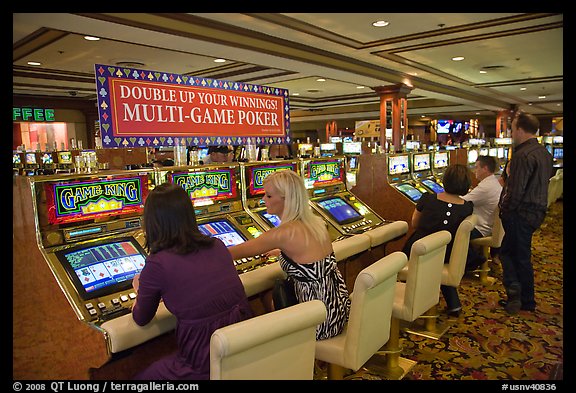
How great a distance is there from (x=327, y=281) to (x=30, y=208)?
4.63 feet

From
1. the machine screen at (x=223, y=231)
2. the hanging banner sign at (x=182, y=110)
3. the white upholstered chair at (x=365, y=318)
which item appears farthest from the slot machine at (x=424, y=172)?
the white upholstered chair at (x=365, y=318)

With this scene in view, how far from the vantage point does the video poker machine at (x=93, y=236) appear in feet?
6.13

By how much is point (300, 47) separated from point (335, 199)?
279 cm

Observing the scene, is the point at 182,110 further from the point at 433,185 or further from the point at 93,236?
the point at 433,185

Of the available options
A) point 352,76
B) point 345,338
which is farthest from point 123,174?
point 352,76

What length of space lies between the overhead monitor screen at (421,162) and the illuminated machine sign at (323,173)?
61.1 inches

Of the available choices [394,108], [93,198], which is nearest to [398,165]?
[93,198]

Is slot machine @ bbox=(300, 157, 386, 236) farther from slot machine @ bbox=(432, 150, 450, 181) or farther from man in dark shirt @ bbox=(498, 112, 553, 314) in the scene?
slot machine @ bbox=(432, 150, 450, 181)

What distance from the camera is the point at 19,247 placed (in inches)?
76.6

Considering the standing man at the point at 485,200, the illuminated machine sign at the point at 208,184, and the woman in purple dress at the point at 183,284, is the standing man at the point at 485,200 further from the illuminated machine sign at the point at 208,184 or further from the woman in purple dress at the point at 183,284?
the woman in purple dress at the point at 183,284

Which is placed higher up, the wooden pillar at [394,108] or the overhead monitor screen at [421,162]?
the wooden pillar at [394,108]

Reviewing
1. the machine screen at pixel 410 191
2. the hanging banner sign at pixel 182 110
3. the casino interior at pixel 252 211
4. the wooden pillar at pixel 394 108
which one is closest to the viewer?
the casino interior at pixel 252 211
